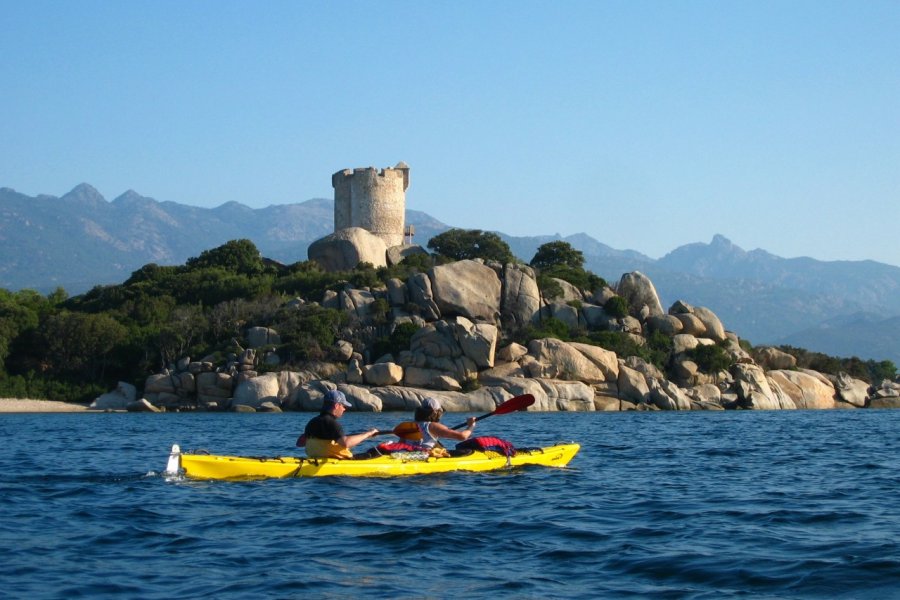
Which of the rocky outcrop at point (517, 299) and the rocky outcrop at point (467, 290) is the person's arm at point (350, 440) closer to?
the rocky outcrop at point (467, 290)

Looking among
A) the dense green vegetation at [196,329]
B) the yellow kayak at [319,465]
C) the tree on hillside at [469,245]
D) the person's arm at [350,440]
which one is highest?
the tree on hillside at [469,245]

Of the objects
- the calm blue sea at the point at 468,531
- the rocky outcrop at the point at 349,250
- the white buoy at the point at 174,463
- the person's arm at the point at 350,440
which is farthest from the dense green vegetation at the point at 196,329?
the white buoy at the point at 174,463

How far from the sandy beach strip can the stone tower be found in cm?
2146

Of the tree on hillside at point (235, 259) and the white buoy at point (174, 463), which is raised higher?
the tree on hillside at point (235, 259)

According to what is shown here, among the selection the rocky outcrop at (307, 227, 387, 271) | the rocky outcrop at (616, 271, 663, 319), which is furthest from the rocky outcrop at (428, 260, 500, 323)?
the rocky outcrop at (307, 227, 387, 271)

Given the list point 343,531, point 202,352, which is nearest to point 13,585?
point 343,531

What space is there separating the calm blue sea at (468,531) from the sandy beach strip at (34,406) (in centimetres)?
2433

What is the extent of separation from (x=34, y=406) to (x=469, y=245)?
3094 cm

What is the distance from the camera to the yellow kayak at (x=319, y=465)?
16.1m

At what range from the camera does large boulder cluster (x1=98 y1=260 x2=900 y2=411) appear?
44875 millimetres

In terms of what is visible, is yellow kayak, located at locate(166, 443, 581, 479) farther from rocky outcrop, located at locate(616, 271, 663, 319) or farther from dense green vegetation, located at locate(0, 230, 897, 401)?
rocky outcrop, located at locate(616, 271, 663, 319)

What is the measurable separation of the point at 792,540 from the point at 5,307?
46919mm

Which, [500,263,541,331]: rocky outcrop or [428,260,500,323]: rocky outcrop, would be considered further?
[500,263,541,331]: rocky outcrop

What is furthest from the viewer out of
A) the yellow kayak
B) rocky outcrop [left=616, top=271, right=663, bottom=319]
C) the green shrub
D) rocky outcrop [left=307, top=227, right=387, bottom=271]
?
rocky outcrop [left=307, top=227, right=387, bottom=271]
